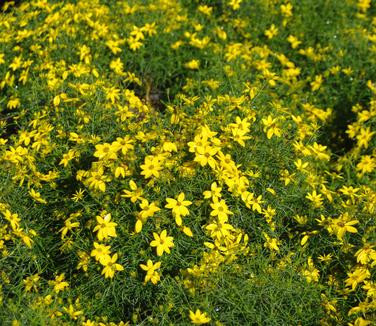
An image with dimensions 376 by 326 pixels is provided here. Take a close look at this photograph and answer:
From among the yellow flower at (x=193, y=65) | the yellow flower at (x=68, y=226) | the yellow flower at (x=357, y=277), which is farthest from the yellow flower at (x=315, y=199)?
the yellow flower at (x=193, y=65)

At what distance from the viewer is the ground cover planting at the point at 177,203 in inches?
138

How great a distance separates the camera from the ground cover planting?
11.5 feet

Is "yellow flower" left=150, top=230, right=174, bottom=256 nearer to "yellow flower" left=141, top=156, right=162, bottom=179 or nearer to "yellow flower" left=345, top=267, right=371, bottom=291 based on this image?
"yellow flower" left=141, top=156, right=162, bottom=179

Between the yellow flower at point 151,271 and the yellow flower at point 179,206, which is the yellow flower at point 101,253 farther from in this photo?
the yellow flower at point 179,206

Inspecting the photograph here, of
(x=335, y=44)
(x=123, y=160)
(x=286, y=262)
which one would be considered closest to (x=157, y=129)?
(x=123, y=160)

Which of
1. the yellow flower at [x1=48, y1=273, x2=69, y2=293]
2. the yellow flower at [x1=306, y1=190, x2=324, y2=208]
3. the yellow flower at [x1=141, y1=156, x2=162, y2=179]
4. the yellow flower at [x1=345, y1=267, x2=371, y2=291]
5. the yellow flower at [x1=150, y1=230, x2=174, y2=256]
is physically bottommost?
the yellow flower at [x1=48, y1=273, x2=69, y2=293]

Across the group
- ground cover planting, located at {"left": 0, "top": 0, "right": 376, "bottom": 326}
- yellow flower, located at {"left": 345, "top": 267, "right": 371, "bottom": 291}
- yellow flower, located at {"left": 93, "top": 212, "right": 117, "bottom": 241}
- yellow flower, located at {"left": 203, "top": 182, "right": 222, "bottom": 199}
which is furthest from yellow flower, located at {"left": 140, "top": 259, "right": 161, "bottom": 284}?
yellow flower, located at {"left": 345, "top": 267, "right": 371, "bottom": 291}

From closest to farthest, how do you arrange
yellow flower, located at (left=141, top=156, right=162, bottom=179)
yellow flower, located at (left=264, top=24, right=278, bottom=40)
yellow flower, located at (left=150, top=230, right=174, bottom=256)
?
yellow flower, located at (left=150, top=230, right=174, bottom=256) → yellow flower, located at (left=141, top=156, right=162, bottom=179) → yellow flower, located at (left=264, top=24, right=278, bottom=40)

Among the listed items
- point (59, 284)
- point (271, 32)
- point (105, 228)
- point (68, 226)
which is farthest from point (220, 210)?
point (271, 32)

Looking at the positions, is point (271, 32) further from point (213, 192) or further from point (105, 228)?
point (105, 228)

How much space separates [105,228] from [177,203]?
411 millimetres

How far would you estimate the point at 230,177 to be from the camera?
3811 millimetres

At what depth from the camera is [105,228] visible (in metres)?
3.55

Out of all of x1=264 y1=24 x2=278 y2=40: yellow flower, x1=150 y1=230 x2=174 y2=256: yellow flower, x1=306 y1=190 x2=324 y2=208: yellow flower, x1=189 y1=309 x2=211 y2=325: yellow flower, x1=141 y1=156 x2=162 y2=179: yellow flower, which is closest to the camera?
x1=189 y1=309 x2=211 y2=325: yellow flower
